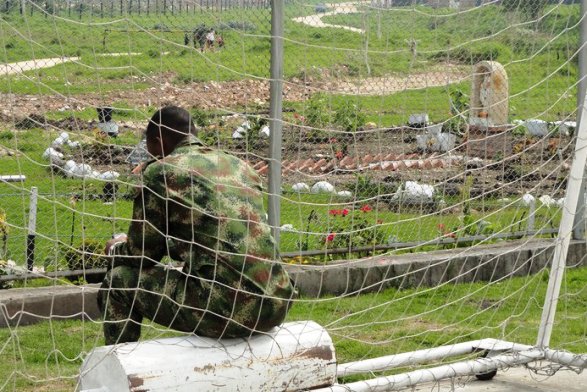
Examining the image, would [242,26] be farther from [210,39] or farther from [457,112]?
[457,112]

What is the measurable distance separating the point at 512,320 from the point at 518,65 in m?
1.88

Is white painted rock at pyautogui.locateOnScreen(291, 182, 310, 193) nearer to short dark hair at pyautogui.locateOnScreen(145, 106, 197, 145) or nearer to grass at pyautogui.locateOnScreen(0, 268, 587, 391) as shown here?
grass at pyautogui.locateOnScreen(0, 268, 587, 391)

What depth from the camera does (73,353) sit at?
696 centimetres

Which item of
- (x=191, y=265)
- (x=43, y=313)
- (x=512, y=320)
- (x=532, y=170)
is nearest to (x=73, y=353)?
(x=43, y=313)

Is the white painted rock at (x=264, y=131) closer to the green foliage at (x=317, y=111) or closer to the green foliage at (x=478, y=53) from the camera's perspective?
the green foliage at (x=317, y=111)

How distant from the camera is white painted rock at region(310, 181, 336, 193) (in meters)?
7.89

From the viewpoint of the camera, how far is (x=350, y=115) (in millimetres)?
7898

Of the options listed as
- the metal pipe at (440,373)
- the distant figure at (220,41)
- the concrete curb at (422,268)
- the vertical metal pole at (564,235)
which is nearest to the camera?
the metal pipe at (440,373)

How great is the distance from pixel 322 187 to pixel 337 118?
1.80ft

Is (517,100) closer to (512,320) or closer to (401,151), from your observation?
(401,151)

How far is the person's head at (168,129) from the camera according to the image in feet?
18.5

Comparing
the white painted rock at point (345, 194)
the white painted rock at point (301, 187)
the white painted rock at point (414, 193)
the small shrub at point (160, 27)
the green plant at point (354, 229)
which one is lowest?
the green plant at point (354, 229)

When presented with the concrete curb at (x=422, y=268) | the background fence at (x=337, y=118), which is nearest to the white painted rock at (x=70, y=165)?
the background fence at (x=337, y=118)

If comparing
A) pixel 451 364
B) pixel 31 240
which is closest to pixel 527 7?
pixel 451 364
